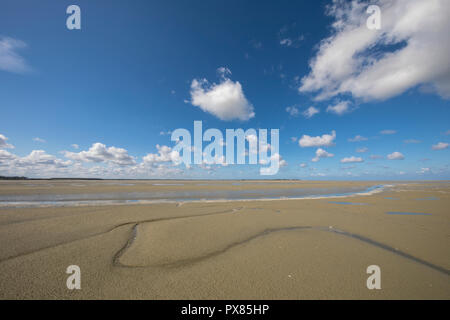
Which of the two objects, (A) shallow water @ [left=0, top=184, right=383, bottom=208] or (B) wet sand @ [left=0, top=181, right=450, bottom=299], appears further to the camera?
(A) shallow water @ [left=0, top=184, right=383, bottom=208]

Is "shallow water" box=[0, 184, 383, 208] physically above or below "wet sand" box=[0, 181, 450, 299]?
below

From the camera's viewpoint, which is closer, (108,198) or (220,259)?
(220,259)

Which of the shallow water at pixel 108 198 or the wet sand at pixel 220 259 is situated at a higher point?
the wet sand at pixel 220 259

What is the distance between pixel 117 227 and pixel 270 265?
6652 millimetres

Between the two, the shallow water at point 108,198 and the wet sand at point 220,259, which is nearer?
the wet sand at point 220,259

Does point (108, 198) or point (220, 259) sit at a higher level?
point (220, 259)

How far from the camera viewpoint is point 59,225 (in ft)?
23.9
